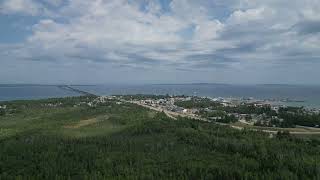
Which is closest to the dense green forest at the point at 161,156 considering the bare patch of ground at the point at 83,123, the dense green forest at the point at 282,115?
the bare patch of ground at the point at 83,123

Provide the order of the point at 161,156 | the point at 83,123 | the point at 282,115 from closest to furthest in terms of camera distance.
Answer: the point at 161,156
the point at 83,123
the point at 282,115

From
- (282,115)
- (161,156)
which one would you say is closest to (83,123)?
(282,115)

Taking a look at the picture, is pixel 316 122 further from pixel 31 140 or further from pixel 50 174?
pixel 50 174

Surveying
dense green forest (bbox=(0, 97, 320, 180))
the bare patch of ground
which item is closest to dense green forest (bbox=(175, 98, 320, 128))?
dense green forest (bbox=(0, 97, 320, 180))

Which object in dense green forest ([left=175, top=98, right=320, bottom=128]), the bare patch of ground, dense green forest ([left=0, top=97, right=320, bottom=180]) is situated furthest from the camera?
dense green forest ([left=175, top=98, right=320, bottom=128])

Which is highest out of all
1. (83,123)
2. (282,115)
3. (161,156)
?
(282,115)

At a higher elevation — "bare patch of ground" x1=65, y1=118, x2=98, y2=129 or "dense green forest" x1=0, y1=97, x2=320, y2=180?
"dense green forest" x1=0, y1=97, x2=320, y2=180

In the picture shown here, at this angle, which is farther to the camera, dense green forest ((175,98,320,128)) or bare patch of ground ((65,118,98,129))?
dense green forest ((175,98,320,128))

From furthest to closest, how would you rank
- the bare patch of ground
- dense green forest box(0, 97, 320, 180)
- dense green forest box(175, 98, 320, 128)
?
dense green forest box(175, 98, 320, 128), the bare patch of ground, dense green forest box(0, 97, 320, 180)

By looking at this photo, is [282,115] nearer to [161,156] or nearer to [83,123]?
[83,123]

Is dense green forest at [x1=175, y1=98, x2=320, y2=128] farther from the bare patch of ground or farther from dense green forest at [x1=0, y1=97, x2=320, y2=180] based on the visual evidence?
the bare patch of ground

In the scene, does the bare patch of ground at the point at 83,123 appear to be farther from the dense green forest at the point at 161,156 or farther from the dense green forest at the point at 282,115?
the dense green forest at the point at 282,115

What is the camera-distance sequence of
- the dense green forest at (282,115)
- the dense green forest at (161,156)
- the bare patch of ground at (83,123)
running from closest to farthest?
the dense green forest at (161,156) → the bare patch of ground at (83,123) → the dense green forest at (282,115)
